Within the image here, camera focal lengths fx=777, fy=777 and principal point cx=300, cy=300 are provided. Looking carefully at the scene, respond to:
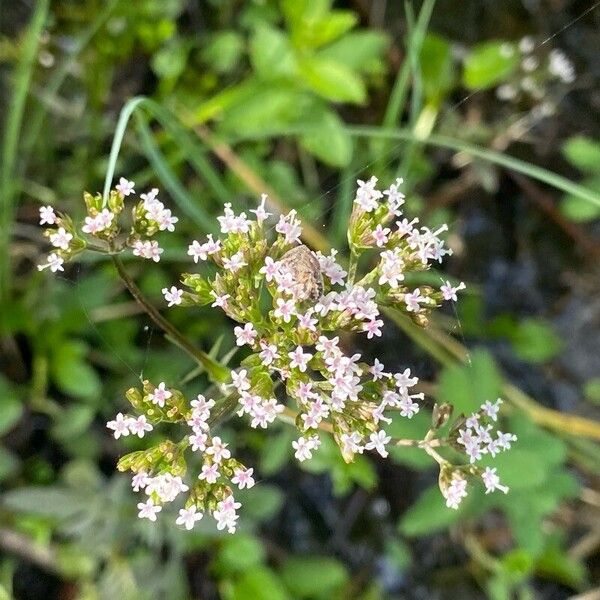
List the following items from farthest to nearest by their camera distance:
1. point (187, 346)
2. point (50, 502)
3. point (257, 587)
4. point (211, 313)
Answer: point (211, 313)
point (257, 587)
point (50, 502)
point (187, 346)

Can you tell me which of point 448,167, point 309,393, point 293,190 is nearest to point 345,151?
point 293,190

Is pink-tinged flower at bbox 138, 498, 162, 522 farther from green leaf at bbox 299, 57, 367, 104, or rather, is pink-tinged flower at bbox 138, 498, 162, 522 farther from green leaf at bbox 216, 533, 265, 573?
green leaf at bbox 299, 57, 367, 104

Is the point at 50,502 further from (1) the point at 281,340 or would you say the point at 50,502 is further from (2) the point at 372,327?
(2) the point at 372,327

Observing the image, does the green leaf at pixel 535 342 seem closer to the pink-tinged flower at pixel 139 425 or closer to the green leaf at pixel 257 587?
the green leaf at pixel 257 587

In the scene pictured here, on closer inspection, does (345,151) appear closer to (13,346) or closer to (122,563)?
(13,346)

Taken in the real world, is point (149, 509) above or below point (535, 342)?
below

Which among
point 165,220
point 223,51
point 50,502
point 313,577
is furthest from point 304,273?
point 223,51

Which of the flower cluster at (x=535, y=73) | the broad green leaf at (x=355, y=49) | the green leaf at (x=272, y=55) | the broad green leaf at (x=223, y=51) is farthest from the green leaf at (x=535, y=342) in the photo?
the broad green leaf at (x=223, y=51)
